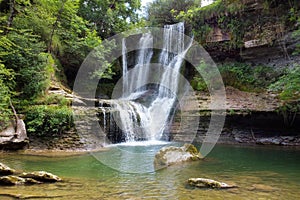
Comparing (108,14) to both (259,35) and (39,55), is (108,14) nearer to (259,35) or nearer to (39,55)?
(39,55)

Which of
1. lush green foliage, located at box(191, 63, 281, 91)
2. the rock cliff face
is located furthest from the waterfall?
the rock cliff face

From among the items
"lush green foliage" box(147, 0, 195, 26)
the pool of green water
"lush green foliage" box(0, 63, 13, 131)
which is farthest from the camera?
"lush green foliage" box(147, 0, 195, 26)

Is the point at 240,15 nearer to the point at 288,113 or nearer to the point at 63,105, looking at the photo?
A: the point at 288,113

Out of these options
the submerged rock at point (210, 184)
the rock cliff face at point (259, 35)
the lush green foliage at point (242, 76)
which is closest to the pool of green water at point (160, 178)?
the submerged rock at point (210, 184)

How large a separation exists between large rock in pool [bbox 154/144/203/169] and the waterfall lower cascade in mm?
4845

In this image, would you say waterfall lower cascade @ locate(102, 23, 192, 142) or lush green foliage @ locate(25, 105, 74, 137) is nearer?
lush green foliage @ locate(25, 105, 74, 137)

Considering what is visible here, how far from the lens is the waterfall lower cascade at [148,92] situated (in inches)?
474

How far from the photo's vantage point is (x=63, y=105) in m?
10.1

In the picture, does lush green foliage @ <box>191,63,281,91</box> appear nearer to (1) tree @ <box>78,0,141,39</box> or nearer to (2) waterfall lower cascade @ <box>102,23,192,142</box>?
(2) waterfall lower cascade @ <box>102,23,192,142</box>

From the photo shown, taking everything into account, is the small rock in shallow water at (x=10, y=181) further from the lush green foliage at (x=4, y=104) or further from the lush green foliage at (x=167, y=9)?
the lush green foliage at (x=167, y=9)

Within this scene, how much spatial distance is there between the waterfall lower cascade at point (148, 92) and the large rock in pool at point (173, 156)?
484cm

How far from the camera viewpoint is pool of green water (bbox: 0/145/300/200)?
4043 millimetres

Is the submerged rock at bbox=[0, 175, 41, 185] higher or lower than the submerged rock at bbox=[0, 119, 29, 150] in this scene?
lower

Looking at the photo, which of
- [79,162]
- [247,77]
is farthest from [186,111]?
[79,162]
